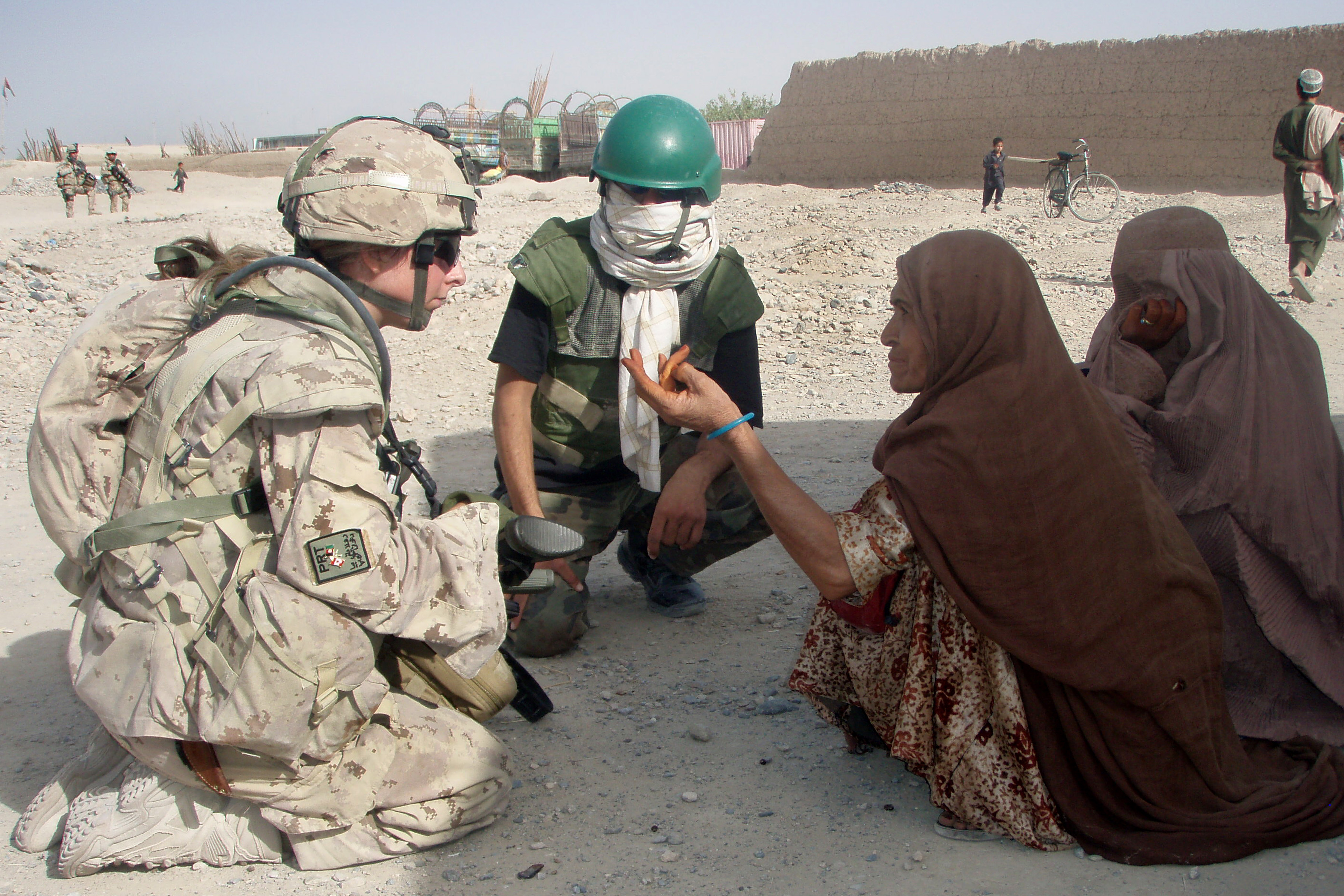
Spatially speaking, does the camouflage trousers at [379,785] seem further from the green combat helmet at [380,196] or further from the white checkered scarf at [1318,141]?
the white checkered scarf at [1318,141]

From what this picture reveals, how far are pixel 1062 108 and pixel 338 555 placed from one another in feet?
55.8

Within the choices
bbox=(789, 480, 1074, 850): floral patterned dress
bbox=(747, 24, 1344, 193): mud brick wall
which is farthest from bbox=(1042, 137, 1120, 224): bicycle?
bbox=(789, 480, 1074, 850): floral patterned dress

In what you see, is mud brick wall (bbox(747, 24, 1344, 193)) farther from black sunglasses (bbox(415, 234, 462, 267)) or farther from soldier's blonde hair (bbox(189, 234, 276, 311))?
soldier's blonde hair (bbox(189, 234, 276, 311))

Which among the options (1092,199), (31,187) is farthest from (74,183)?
(1092,199)

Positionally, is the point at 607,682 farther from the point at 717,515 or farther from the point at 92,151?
the point at 92,151

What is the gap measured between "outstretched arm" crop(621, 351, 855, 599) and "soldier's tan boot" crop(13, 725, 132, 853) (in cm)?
149

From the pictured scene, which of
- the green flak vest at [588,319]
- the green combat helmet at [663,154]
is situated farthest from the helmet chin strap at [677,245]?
the green flak vest at [588,319]

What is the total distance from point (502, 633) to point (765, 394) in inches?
186

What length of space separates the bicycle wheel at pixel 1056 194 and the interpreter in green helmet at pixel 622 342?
11723mm

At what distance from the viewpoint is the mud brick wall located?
1423 cm

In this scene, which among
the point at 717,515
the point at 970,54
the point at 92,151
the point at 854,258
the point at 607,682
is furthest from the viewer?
the point at 92,151

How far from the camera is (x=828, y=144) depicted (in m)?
19.5

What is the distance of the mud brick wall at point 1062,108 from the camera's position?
560 inches

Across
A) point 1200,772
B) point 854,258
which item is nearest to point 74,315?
point 854,258
